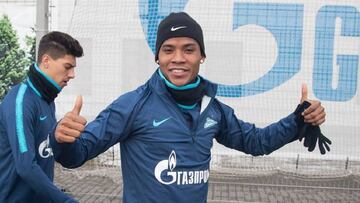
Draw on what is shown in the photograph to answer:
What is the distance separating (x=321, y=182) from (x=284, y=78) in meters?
1.53

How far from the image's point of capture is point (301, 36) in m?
5.54

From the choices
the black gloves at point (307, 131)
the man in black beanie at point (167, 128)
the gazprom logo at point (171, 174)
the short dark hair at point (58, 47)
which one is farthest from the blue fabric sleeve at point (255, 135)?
the short dark hair at point (58, 47)

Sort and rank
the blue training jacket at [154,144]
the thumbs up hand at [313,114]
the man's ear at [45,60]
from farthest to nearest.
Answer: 1. the man's ear at [45,60]
2. the thumbs up hand at [313,114]
3. the blue training jacket at [154,144]

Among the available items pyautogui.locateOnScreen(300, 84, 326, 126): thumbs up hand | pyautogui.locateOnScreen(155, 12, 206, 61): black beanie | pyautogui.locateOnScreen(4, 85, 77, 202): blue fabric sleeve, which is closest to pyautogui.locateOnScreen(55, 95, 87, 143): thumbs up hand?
pyautogui.locateOnScreen(155, 12, 206, 61): black beanie

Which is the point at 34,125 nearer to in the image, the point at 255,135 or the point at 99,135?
the point at 99,135

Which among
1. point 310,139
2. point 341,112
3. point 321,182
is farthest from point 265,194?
point 310,139

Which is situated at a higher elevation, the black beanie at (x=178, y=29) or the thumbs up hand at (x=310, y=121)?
the black beanie at (x=178, y=29)

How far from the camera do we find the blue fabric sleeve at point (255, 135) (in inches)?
93.7

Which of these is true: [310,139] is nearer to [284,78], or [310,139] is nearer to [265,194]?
[284,78]

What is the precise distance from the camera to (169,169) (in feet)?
Answer: 6.68

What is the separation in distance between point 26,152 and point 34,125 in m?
0.26

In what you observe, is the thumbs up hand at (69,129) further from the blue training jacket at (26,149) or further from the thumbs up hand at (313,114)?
the thumbs up hand at (313,114)

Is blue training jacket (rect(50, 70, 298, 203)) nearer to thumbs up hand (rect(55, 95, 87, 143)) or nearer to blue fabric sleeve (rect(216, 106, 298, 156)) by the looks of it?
thumbs up hand (rect(55, 95, 87, 143))

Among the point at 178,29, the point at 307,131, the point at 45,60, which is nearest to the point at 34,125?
the point at 45,60
